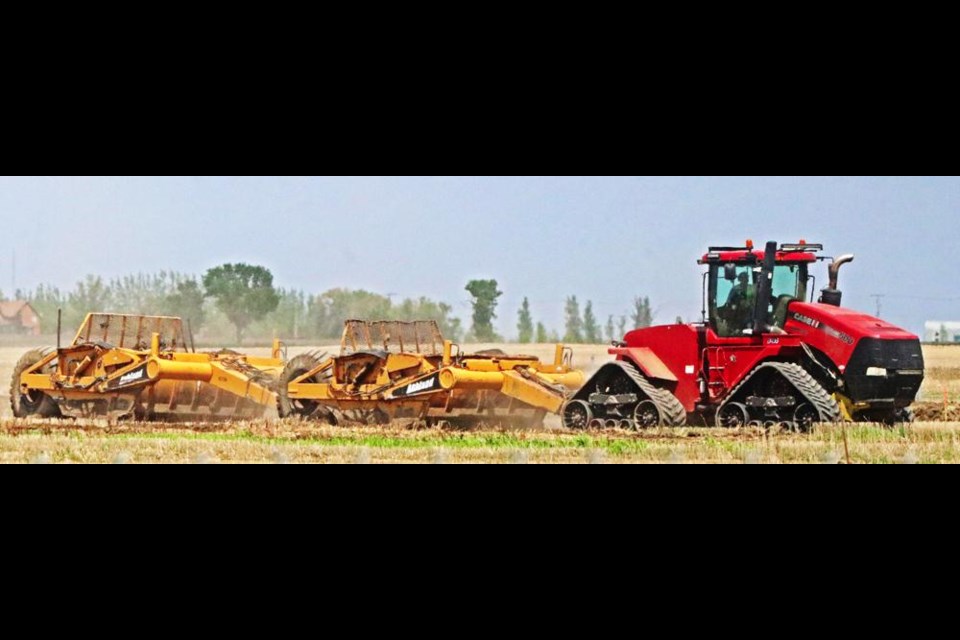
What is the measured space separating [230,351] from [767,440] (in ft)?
27.3

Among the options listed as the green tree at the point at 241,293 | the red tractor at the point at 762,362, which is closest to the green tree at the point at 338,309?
the green tree at the point at 241,293

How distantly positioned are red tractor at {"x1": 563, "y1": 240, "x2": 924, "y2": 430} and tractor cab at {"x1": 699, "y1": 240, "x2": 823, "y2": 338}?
0.01 meters

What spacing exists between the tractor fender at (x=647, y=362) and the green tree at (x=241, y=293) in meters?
6.45

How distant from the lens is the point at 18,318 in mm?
22797

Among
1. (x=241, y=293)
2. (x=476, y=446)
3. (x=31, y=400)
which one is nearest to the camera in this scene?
(x=476, y=446)

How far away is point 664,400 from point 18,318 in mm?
12236

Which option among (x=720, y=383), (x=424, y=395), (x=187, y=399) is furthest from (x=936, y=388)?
(x=187, y=399)

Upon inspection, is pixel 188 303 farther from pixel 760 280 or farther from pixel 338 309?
pixel 760 280

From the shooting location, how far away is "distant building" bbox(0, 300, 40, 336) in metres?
22.3

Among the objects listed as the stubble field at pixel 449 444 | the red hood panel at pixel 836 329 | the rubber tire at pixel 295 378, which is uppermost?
the red hood panel at pixel 836 329

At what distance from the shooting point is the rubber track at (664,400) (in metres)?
16.1

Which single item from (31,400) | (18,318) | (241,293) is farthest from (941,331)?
(18,318)

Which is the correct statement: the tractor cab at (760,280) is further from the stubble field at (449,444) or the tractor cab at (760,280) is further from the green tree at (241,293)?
the green tree at (241,293)

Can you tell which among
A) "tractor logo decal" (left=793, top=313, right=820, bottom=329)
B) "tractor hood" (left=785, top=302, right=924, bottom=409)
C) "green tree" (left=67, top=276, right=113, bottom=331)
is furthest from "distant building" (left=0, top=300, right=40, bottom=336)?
"tractor hood" (left=785, top=302, right=924, bottom=409)
